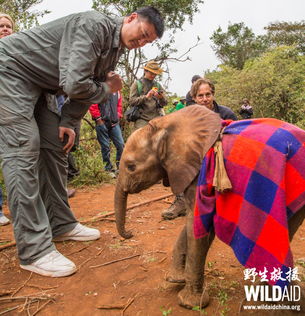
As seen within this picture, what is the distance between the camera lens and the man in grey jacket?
2.67 metres

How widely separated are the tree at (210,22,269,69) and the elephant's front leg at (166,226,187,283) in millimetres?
26455

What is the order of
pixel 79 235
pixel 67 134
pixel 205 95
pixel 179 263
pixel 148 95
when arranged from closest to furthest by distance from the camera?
1. pixel 179 263
2. pixel 67 134
3. pixel 79 235
4. pixel 205 95
5. pixel 148 95

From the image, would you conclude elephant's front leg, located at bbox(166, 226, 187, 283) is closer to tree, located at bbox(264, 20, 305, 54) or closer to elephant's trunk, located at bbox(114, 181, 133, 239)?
elephant's trunk, located at bbox(114, 181, 133, 239)

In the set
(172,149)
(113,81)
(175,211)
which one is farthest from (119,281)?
(113,81)

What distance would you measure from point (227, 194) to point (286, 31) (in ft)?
89.9

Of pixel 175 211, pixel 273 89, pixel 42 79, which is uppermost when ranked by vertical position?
pixel 42 79

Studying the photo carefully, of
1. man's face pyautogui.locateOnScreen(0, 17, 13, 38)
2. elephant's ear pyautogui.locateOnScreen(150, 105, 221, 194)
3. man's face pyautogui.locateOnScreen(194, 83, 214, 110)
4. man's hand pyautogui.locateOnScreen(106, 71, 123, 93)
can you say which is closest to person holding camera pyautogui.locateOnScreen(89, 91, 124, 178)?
man's face pyautogui.locateOnScreen(0, 17, 13, 38)

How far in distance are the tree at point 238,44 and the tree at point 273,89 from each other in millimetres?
12624

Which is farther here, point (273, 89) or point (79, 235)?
point (273, 89)

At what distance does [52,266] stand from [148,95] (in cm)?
401

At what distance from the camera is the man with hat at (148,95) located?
620 cm

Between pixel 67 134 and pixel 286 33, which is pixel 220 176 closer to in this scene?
pixel 67 134

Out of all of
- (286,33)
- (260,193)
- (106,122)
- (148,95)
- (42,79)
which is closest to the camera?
(260,193)

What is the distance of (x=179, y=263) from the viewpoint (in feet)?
8.61
